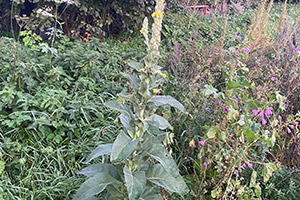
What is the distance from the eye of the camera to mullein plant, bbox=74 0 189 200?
1485 millimetres

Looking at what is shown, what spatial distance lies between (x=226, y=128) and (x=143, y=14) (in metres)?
3.29

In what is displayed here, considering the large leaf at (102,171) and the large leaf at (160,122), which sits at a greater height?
Result: the large leaf at (160,122)

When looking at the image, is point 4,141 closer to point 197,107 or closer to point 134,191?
point 134,191

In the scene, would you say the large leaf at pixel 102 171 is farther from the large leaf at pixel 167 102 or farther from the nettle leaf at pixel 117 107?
the large leaf at pixel 167 102

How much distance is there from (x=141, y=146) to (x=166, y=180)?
258 mm

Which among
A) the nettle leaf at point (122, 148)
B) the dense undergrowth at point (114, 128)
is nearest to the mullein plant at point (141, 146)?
the nettle leaf at point (122, 148)

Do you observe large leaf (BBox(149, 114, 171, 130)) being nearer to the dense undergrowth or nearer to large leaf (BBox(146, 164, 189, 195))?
large leaf (BBox(146, 164, 189, 195))

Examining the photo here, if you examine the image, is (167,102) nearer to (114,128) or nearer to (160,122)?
(160,122)

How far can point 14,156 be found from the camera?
2.32m

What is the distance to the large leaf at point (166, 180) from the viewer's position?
64.8 inches

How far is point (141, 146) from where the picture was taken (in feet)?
5.50

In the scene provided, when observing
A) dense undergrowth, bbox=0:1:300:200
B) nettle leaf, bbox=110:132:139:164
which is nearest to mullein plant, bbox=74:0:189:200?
nettle leaf, bbox=110:132:139:164

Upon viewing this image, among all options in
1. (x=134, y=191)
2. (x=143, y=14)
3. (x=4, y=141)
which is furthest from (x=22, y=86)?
(x=143, y=14)

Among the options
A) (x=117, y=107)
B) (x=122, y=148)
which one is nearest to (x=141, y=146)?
(x=122, y=148)
